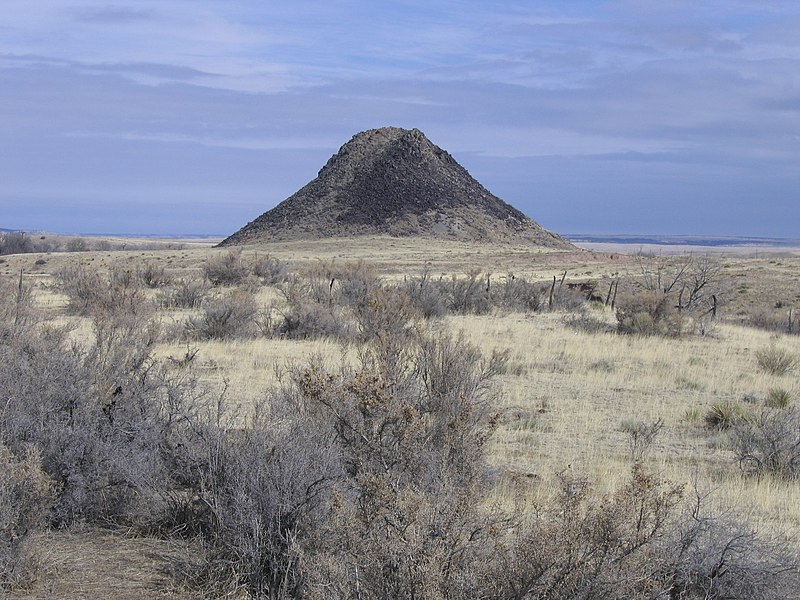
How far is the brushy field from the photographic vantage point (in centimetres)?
475

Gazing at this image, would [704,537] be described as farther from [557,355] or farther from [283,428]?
[557,355]

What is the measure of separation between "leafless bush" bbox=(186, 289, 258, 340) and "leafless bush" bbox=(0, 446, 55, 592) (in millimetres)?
11586

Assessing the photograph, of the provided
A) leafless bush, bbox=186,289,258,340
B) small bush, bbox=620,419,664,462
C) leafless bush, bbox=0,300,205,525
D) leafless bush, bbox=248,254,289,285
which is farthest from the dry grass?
leafless bush, bbox=248,254,289,285

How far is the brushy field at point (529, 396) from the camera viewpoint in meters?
4.75

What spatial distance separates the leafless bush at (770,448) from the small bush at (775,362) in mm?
5818

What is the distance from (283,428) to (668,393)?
7835 mm

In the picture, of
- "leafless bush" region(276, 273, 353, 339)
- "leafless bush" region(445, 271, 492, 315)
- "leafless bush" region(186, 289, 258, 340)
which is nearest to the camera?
"leafless bush" region(186, 289, 258, 340)

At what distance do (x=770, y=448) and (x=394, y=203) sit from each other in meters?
78.8

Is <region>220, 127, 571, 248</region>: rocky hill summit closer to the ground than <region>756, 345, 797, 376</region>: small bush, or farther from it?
farther from it

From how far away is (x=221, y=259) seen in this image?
1405 inches

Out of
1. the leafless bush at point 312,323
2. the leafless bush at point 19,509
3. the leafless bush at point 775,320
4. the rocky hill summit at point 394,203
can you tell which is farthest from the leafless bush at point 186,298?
the rocky hill summit at point 394,203

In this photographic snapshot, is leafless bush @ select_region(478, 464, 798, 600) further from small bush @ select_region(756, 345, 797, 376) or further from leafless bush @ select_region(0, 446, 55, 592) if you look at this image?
small bush @ select_region(756, 345, 797, 376)

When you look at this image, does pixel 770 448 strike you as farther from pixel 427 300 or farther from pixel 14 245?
pixel 14 245

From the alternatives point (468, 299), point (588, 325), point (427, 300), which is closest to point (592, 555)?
point (588, 325)
